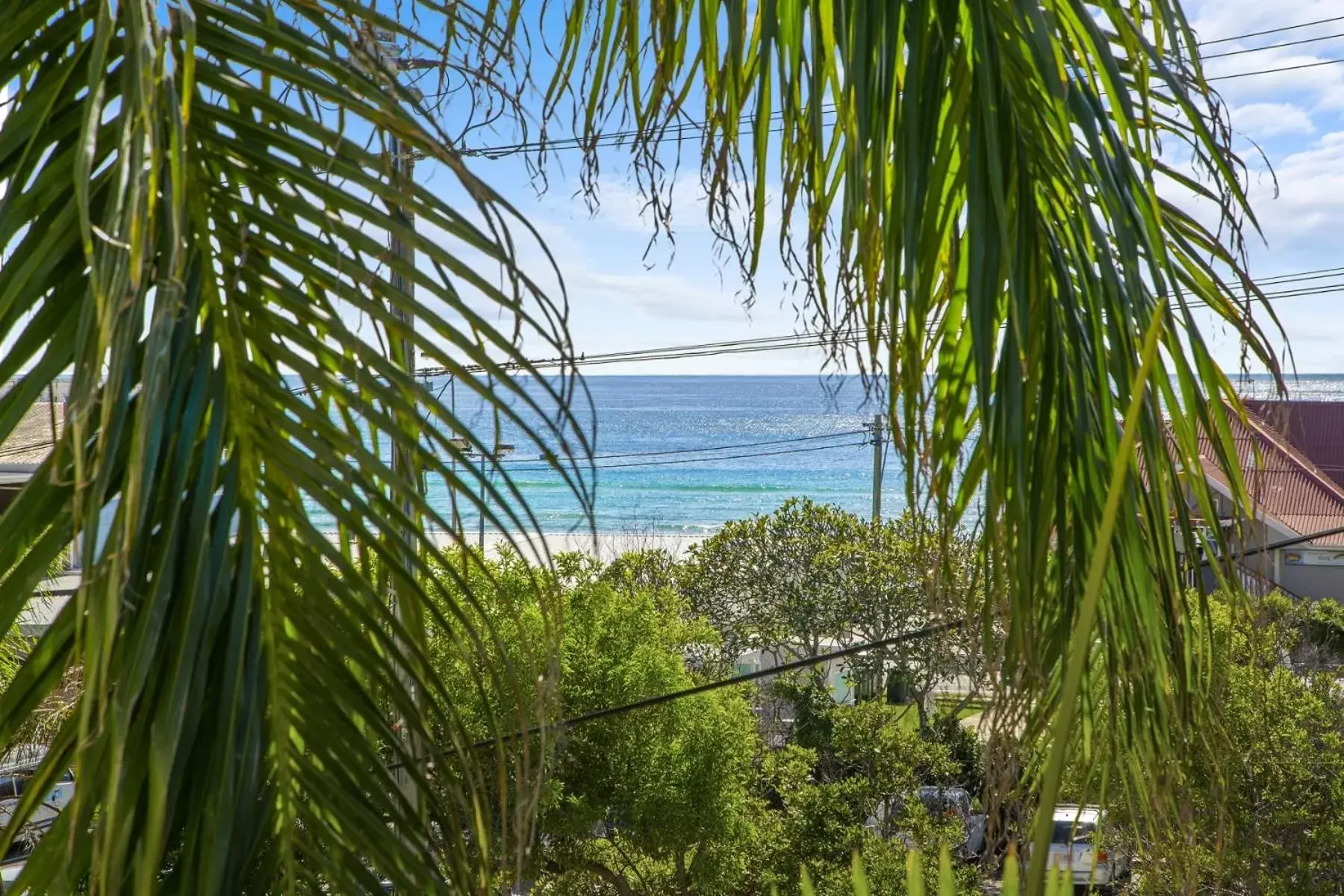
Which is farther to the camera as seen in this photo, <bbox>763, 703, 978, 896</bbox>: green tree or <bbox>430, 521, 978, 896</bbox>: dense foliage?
<bbox>763, 703, 978, 896</bbox>: green tree

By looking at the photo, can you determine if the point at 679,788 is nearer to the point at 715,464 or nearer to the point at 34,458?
the point at 34,458

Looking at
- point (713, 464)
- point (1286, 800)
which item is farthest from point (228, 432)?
point (713, 464)

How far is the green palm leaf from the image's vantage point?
59 cm

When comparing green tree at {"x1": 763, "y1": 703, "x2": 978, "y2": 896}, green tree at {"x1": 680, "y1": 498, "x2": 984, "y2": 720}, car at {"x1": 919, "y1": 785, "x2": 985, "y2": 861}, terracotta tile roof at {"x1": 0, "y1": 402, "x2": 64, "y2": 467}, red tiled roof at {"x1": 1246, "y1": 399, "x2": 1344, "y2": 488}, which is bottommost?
car at {"x1": 919, "y1": 785, "x2": 985, "y2": 861}

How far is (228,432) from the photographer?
0.71 m

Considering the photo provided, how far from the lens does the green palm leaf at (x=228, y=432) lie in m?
0.59

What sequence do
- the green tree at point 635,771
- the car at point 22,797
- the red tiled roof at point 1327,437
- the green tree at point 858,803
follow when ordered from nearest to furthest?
the car at point 22,797 < the green tree at point 635,771 < the green tree at point 858,803 < the red tiled roof at point 1327,437

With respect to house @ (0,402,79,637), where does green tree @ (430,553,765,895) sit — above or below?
below

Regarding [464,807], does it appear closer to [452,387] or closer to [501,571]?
[452,387]

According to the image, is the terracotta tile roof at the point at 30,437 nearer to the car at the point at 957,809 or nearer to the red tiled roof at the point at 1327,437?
the car at the point at 957,809

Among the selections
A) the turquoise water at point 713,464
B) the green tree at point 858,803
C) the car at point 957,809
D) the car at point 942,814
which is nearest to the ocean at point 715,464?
the turquoise water at point 713,464

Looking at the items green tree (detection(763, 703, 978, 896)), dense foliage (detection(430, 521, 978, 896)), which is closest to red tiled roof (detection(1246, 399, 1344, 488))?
green tree (detection(763, 703, 978, 896))

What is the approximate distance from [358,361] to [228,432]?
0.33ft

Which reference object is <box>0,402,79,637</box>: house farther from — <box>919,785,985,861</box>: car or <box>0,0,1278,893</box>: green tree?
<box>919,785,985,861</box>: car
